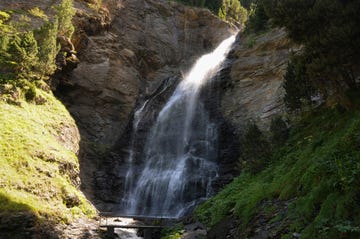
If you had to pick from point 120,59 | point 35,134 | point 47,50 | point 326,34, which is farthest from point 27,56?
point 326,34

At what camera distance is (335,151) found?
12383mm

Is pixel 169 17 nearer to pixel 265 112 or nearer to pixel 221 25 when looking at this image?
pixel 221 25

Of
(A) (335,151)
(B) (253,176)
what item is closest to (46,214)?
(B) (253,176)

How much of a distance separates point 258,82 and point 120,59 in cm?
1625

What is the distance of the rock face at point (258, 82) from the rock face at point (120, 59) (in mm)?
10623

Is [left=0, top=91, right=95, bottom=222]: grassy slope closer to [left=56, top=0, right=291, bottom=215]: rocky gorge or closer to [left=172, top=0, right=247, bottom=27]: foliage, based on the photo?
[left=56, top=0, right=291, bottom=215]: rocky gorge

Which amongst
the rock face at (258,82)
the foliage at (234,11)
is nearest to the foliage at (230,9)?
the foliage at (234,11)

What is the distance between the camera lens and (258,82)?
114 feet

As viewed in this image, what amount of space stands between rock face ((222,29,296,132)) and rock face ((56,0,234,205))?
1062 cm

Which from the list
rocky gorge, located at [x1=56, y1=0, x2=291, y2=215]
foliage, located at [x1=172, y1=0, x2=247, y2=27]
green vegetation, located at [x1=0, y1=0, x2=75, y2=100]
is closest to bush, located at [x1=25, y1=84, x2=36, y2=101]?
green vegetation, located at [x1=0, y1=0, x2=75, y2=100]

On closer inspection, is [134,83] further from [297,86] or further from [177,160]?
[297,86]

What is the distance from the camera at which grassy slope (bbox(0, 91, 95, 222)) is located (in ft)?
59.4

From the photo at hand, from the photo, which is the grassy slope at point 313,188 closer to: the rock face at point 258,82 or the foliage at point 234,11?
the rock face at point 258,82

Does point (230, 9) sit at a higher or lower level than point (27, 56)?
higher
